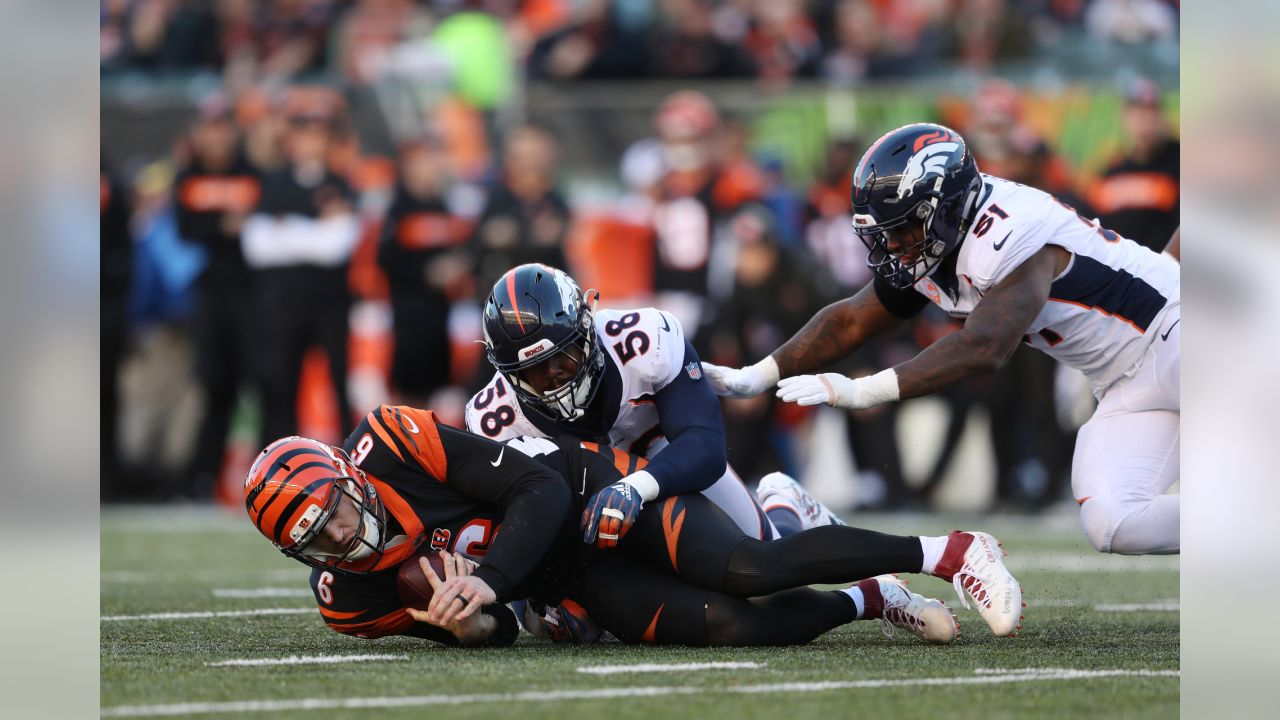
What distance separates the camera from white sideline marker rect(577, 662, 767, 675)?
162 inches

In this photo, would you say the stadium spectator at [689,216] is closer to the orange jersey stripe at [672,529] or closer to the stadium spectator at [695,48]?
the stadium spectator at [695,48]

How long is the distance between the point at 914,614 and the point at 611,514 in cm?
102

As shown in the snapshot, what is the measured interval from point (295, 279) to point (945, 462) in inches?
171

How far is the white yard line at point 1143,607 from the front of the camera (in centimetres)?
582

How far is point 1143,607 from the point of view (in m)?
5.91

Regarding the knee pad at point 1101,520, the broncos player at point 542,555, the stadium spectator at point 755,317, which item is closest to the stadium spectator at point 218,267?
the stadium spectator at point 755,317

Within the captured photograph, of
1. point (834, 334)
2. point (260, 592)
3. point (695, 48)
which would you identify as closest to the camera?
point (834, 334)

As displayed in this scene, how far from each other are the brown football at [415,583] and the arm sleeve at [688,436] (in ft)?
2.23

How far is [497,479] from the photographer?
15.1 ft

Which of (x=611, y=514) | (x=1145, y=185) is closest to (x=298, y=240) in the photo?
(x=1145, y=185)

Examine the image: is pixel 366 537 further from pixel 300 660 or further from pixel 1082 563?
pixel 1082 563
